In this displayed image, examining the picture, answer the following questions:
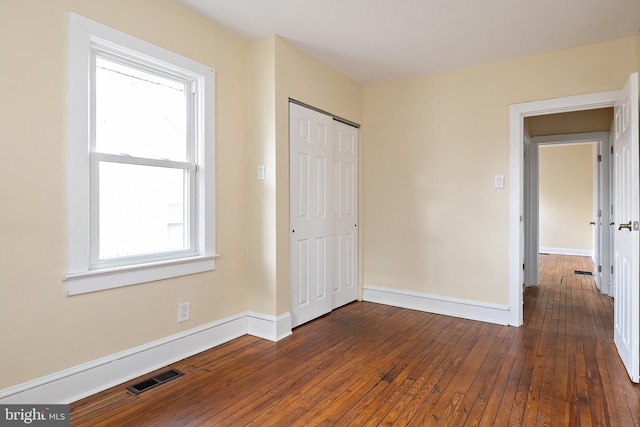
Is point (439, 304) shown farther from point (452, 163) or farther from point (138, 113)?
point (138, 113)

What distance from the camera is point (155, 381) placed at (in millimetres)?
2363

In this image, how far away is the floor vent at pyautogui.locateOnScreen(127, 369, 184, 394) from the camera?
226cm

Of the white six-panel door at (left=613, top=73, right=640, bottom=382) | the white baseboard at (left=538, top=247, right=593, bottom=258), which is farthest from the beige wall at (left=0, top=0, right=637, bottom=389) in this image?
the white baseboard at (left=538, top=247, right=593, bottom=258)

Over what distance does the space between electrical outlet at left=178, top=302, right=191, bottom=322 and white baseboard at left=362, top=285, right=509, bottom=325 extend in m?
2.24

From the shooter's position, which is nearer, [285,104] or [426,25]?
[426,25]

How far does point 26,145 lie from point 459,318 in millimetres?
3729

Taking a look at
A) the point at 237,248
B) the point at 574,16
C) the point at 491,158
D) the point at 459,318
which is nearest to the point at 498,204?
the point at 491,158

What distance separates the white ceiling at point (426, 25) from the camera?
2637 mm

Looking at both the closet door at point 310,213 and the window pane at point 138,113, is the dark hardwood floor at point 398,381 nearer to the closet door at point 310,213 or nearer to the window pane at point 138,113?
the closet door at point 310,213

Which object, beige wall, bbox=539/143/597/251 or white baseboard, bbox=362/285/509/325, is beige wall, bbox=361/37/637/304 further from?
beige wall, bbox=539/143/597/251

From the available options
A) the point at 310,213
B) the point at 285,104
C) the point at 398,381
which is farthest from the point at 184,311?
the point at 285,104

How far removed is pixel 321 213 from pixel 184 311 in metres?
1.59

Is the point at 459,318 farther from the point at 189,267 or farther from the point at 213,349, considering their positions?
the point at 189,267

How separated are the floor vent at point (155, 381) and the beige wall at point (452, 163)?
2491 mm
